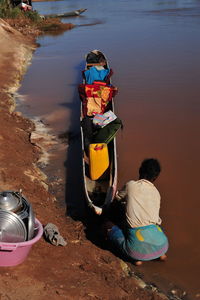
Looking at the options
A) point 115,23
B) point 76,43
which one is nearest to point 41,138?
point 76,43

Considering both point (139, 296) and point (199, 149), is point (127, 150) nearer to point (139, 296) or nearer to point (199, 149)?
point (199, 149)

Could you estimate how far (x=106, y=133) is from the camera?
7188 millimetres

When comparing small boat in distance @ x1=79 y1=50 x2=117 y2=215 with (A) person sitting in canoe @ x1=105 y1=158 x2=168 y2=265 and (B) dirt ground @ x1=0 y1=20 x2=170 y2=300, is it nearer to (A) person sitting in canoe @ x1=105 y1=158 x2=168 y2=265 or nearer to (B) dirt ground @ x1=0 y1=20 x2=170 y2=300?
(B) dirt ground @ x1=0 y1=20 x2=170 y2=300

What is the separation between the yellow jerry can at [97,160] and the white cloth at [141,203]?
210cm

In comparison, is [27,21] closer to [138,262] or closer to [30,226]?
[138,262]

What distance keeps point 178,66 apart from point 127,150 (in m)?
8.22

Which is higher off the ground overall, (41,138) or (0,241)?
(0,241)

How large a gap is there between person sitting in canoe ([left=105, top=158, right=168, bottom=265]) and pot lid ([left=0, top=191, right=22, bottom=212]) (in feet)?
4.80

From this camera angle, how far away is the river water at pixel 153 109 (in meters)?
5.63

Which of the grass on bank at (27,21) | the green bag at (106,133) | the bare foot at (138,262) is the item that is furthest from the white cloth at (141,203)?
the grass on bank at (27,21)

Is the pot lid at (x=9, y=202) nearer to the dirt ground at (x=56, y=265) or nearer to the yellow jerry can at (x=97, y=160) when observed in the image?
the dirt ground at (x=56, y=265)

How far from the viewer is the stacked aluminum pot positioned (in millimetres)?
3672

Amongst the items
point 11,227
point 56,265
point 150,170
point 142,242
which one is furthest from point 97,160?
point 11,227

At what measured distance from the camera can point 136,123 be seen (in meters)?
9.93
